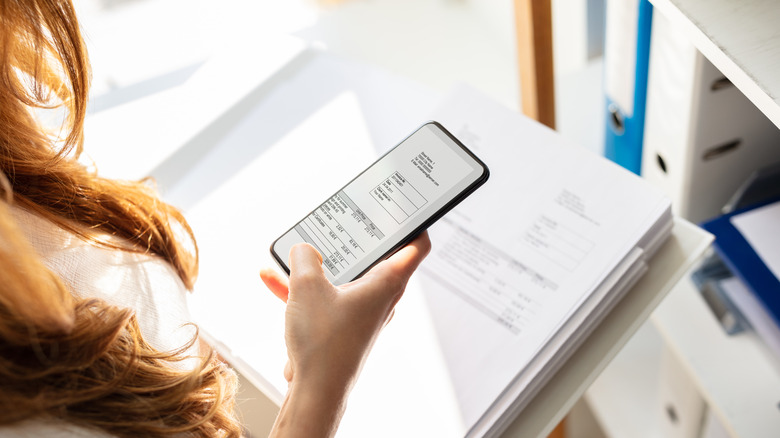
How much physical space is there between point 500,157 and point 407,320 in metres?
0.17

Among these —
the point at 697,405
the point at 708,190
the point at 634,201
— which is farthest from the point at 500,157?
the point at 697,405

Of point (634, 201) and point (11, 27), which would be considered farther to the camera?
point (634, 201)

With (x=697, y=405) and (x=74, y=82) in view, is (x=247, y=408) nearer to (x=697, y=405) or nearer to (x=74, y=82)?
(x=74, y=82)

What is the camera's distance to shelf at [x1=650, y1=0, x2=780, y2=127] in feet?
1.30

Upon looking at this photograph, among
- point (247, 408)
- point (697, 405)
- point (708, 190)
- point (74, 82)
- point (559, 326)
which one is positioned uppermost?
point (708, 190)

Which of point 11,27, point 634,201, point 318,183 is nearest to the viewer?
point 11,27

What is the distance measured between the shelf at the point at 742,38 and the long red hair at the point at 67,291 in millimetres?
389

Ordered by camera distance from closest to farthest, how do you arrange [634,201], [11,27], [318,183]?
[11,27], [634,201], [318,183]

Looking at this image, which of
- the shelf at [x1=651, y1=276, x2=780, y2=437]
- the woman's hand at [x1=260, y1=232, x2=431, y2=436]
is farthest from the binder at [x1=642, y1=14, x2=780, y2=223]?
the woman's hand at [x1=260, y1=232, x2=431, y2=436]

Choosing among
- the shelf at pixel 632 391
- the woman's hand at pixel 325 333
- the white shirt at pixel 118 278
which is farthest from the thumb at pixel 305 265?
the shelf at pixel 632 391

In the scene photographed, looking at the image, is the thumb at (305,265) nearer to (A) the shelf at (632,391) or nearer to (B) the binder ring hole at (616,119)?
(B) the binder ring hole at (616,119)

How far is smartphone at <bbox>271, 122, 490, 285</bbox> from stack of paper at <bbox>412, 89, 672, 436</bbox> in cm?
8

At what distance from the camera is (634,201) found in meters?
0.51

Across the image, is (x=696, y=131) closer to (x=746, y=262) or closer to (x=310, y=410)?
(x=746, y=262)
